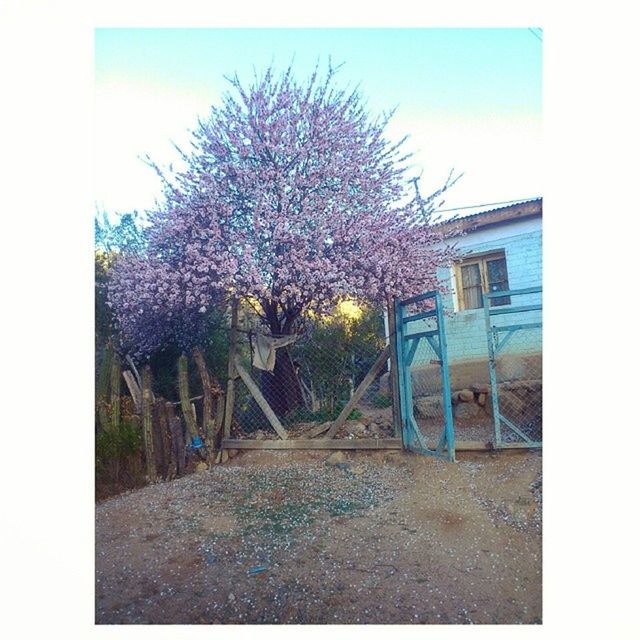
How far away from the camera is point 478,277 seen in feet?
10.3

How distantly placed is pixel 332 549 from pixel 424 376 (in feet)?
→ 4.39

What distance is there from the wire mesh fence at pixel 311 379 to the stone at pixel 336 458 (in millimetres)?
158

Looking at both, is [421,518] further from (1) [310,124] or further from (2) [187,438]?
(1) [310,124]

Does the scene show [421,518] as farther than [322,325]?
No

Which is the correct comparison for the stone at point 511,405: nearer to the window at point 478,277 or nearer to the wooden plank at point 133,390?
the window at point 478,277

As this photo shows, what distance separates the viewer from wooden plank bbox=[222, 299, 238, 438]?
3.10 m

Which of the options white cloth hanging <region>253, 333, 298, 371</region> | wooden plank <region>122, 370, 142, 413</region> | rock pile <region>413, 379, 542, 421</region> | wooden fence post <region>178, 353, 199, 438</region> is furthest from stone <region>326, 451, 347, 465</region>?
wooden plank <region>122, 370, 142, 413</region>

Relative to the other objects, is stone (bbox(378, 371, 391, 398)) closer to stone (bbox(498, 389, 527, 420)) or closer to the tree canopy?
the tree canopy

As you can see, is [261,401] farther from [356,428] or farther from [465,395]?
[465,395]

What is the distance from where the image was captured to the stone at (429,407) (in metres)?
3.05

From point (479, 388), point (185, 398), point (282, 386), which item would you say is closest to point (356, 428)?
point (282, 386)

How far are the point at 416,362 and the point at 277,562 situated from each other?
4.99ft

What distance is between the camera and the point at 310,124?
2951 mm
